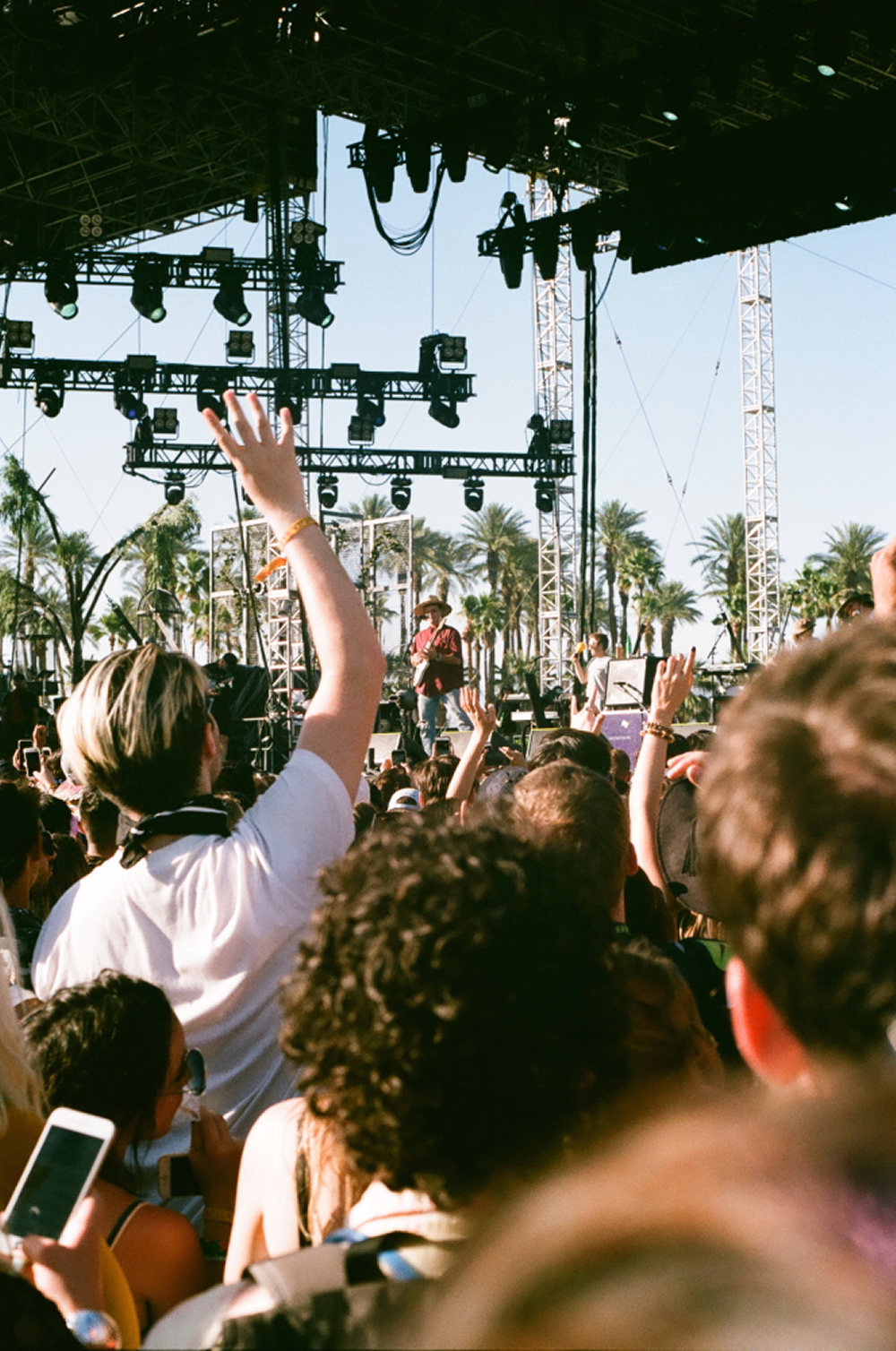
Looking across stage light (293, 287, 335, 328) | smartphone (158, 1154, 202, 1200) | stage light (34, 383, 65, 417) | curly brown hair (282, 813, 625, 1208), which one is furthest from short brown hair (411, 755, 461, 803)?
stage light (34, 383, 65, 417)

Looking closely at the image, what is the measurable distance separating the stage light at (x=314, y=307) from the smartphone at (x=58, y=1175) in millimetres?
19943

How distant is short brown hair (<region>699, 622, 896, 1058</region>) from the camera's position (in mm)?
954

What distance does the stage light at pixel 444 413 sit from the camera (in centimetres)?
Result: 2462

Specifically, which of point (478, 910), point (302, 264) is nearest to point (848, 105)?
point (302, 264)

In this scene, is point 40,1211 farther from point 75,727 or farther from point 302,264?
point 302,264

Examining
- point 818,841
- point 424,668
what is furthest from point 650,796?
point 424,668

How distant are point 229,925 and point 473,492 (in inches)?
993

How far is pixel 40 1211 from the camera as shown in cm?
144

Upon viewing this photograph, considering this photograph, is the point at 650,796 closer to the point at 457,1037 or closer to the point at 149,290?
the point at 457,1037

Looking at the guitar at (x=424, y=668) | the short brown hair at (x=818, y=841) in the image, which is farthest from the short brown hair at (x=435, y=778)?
the guitar at (x=424, y=668)

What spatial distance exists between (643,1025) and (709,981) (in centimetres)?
74

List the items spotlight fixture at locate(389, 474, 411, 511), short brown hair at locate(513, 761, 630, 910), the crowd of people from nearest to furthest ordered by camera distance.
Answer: the crowd of people < short brown hair at locate(513, 761, 630, 910) < spotlight fixture at locate(389, 474, 411, 511)

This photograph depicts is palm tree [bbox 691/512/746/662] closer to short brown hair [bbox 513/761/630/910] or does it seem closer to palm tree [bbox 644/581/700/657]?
palm tree [bbox 644/581/700/657]

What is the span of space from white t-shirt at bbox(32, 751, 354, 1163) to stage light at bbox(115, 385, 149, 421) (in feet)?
73.3
